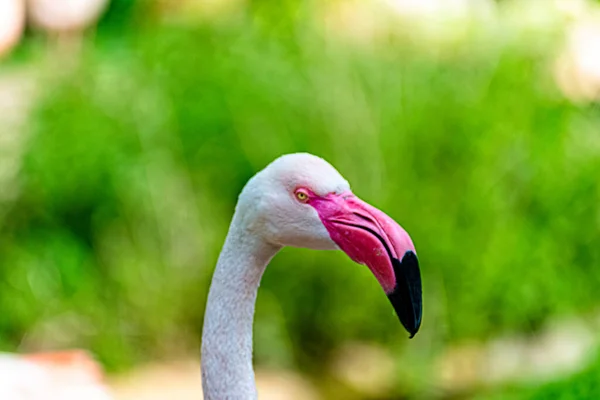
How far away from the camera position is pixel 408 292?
1.15 meters

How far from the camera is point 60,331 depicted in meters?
3.27

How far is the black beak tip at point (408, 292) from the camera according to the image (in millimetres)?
1148

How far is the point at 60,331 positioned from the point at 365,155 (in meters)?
1.29

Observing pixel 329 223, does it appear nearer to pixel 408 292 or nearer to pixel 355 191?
pixel 408 292

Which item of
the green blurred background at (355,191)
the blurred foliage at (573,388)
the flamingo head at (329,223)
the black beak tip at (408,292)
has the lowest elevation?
the black beak tip at (408,292)

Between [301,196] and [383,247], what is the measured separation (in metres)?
0.14

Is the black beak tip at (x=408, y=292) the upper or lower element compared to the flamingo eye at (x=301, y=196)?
lower

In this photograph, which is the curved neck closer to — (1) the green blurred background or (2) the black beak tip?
(2) the black beak tip

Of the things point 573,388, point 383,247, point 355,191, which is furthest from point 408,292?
point 355,191

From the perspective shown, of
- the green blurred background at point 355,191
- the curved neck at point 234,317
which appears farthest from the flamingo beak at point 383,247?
the green blurred background at point 355,191

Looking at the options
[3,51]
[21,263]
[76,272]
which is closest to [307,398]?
[76,272]

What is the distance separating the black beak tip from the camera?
3.77 feet

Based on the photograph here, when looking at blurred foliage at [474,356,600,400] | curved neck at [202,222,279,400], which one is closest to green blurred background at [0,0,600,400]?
blurred foliage at [474,356,600,400]

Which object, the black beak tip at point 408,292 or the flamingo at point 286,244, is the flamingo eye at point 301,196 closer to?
the flamingo at point 286,244
